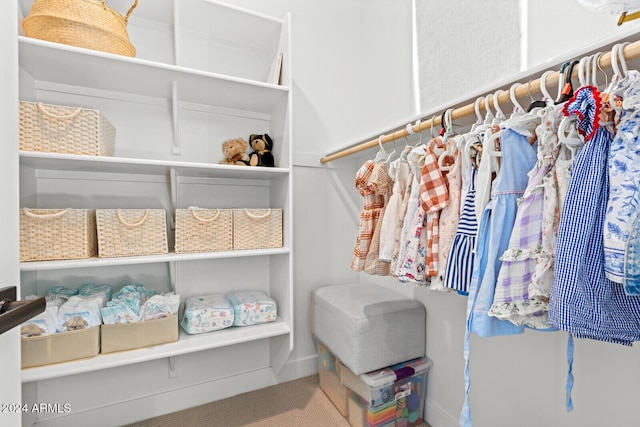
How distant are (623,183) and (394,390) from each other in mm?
1267

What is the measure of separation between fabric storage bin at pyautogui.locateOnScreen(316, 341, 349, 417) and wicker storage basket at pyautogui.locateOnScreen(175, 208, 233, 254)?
83 centimetres

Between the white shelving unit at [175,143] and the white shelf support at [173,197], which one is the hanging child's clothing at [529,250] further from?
the white shelf support at [173,197]

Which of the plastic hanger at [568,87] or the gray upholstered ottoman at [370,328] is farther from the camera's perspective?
the gray upholstered ottoman at [370,328]

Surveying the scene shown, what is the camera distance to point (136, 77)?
1.38 meters

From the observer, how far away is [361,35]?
2.22 m

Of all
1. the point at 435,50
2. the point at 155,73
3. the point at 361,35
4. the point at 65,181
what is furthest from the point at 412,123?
the point at 65,181

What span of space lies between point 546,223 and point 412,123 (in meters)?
0.70

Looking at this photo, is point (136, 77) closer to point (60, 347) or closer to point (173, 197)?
point (173, 197)

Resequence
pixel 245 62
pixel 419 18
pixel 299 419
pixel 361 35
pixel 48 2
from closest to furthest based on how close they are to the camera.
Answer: pixel 48 2, pixel 299 419, pixel 419 18, pixel 245 62, pixel 361 35

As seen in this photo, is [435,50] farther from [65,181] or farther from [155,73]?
[65,181]

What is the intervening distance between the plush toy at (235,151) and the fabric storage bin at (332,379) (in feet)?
3.75

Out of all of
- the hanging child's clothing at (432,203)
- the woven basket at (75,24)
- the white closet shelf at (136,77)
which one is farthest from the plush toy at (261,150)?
the hanging child's clothing at (432,203)

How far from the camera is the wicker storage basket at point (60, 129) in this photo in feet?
3.78

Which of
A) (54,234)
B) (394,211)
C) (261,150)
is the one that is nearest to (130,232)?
(54,234)
